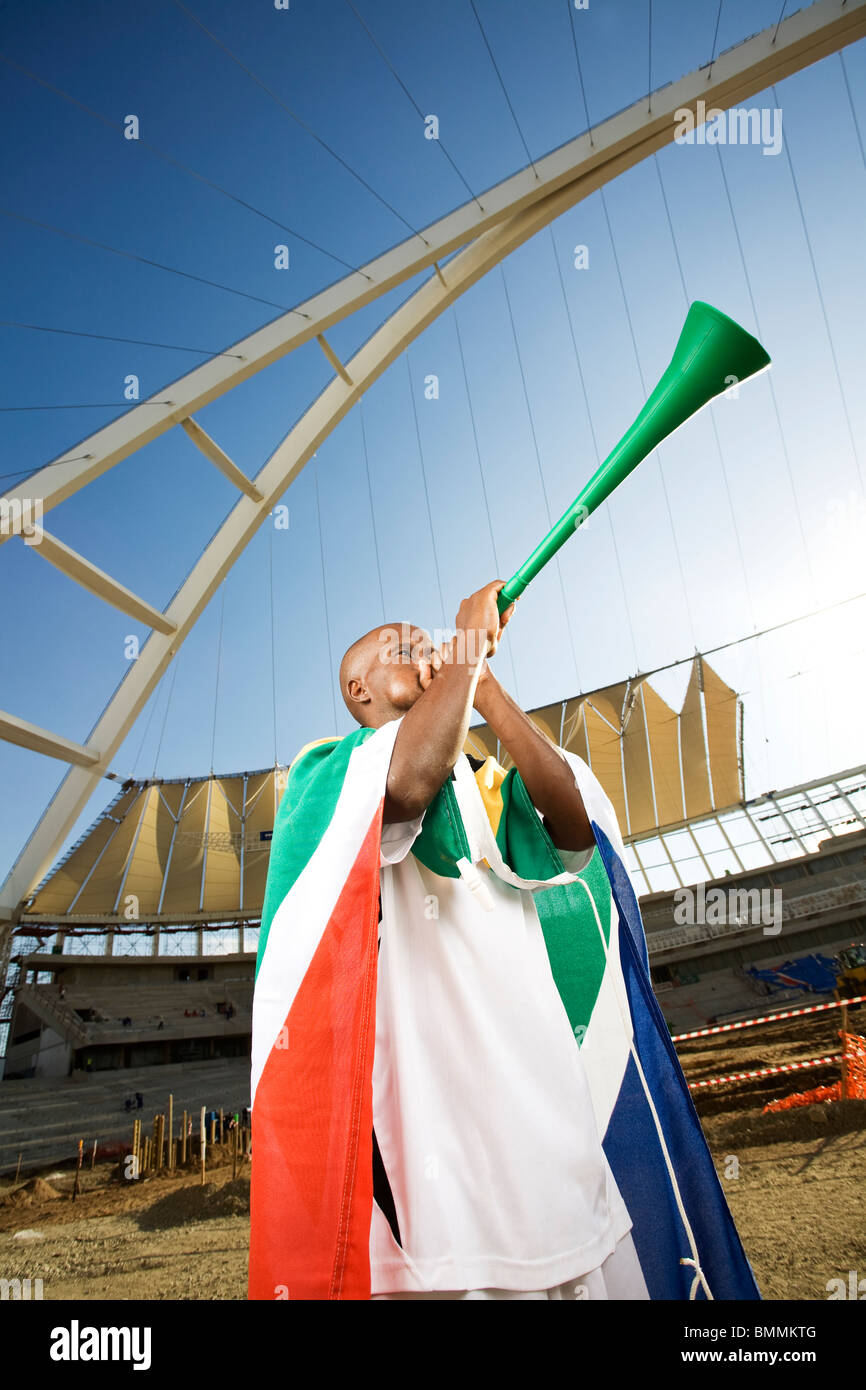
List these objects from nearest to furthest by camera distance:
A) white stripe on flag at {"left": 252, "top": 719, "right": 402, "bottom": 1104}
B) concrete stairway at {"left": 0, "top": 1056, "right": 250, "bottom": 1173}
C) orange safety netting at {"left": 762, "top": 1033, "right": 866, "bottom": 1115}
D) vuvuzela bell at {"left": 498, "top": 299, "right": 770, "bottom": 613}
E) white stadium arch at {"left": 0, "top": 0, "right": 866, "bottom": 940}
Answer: white stripe on flag at {"left": 252, "top": 719, "right": 402, "bottom": 1104} < vuvuzela bell at {"left": 498, "top": 299, "right": 770, "bottom": 613} < white stadium arch at {"left": 0, "top": 0, "right": 866, "bottom": 940} < orange safety netting at {"left": 762, "top": 1033, "right": 866, "bottom": 1115} < concrete stairway at {"left": 0, "top": 1056, "right": 250, "bottom": 1173}

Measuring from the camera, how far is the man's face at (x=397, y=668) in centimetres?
122

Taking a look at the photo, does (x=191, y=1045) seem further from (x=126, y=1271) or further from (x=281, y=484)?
(x=281, y=484)

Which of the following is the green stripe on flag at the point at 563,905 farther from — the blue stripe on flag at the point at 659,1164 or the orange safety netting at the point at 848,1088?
the orange safety netting at the point at 848,1088

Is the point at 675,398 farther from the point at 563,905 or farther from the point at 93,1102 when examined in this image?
the point at 93,1102

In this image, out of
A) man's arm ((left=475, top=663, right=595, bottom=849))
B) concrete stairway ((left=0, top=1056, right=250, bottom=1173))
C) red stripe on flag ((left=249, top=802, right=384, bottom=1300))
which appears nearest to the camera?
red stripe on flag ((left=249, top=802, right=384, bottom=1300))

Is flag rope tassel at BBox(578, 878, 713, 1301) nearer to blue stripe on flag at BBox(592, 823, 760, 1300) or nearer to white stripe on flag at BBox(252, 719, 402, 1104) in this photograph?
blue stripe on flag at BBox(592, 823, 760, 1300)

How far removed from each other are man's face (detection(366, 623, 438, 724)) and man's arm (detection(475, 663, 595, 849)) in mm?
123

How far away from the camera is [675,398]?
102 cm

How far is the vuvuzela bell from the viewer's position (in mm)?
995

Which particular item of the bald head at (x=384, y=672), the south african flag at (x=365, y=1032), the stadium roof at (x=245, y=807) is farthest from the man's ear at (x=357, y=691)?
the stadium roof at (x=245, y=807)

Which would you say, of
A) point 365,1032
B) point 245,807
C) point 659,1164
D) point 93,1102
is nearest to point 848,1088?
point 659,1164

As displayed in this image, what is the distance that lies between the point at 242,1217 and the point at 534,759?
862 cm

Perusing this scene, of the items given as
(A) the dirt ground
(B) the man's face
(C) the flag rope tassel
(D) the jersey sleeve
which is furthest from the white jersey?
(A) the dirt ground
